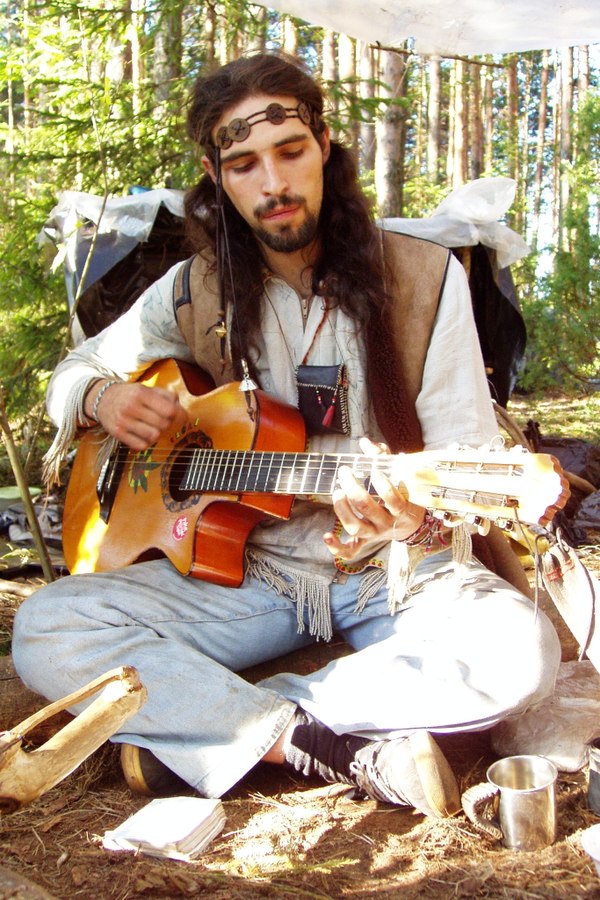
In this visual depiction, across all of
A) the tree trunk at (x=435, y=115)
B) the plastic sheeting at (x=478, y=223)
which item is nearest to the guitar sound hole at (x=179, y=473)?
the plastic sheeting at (x=478, y=223)

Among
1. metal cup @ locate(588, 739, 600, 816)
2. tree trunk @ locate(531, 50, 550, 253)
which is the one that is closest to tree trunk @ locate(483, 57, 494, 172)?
tree trunk @ locate(531, 50, 550, 253)

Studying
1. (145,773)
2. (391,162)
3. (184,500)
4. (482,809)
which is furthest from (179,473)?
(391,162)

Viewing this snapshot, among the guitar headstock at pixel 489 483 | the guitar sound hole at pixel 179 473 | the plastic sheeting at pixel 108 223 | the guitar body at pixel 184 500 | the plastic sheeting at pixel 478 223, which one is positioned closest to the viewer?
the guitar headstock at pixel 489 483

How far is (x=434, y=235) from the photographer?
5.47 meters

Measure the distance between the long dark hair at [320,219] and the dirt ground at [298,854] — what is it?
1394 mm

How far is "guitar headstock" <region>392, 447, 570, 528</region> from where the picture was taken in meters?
1.70

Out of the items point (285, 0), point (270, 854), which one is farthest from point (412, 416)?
point (285, 0)

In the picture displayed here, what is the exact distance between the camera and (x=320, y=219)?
2.81 meters

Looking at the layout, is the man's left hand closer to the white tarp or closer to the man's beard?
the man's beard

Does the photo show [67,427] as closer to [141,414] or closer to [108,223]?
[141,414]

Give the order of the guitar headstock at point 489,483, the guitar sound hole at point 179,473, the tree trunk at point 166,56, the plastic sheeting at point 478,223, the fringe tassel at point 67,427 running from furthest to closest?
the tree trunk at point 166,56 → the plastic sheeting at point 478,223 → the fringe tassel at point 67,427 → the guitar sound hole at point 179,473 → the guitar headstock at point 489,483

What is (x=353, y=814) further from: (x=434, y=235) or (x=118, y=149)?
Result: (x=118, y=149)

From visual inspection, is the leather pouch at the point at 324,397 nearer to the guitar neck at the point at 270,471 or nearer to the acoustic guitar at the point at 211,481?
the acoustic guitar at the point at 211,481

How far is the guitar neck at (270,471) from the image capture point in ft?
7.41
